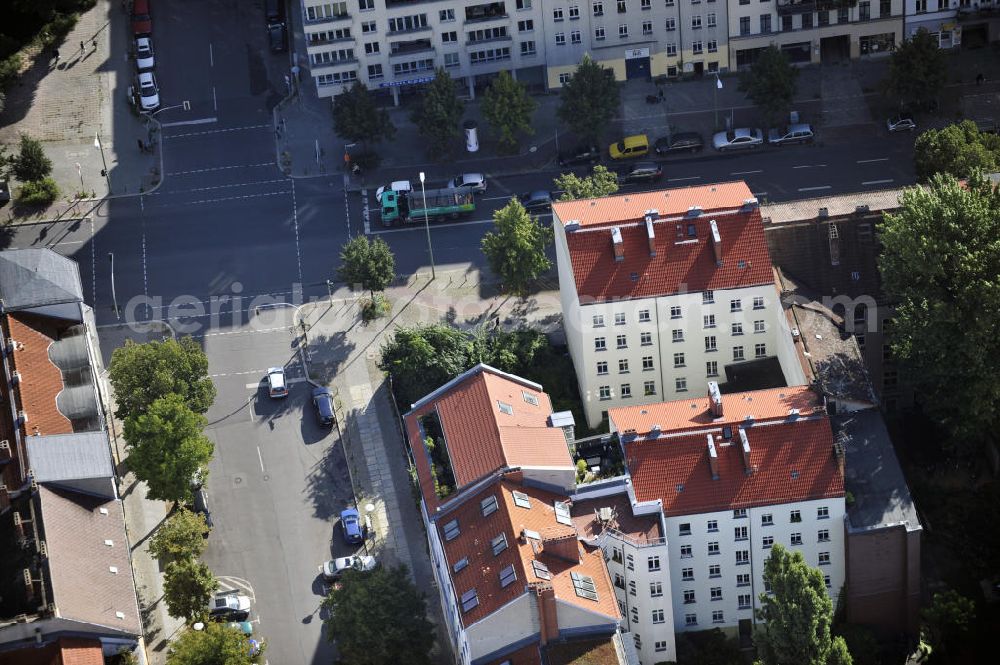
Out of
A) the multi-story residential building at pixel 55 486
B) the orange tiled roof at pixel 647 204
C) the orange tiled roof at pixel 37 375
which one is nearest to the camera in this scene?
the multi-story residential building at pixel 55 486

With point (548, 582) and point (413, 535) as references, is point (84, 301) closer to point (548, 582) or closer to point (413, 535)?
point (413, 535)

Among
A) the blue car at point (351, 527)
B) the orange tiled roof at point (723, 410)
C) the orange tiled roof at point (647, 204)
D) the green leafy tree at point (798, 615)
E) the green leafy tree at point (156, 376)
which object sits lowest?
the green leafy tree at point (798, 615)

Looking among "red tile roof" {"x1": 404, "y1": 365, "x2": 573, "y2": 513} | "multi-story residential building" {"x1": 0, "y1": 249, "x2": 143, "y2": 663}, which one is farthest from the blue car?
"multi-story residential building" {"x1": 0, "y1": 249, "x2": 143, "y2": 663}

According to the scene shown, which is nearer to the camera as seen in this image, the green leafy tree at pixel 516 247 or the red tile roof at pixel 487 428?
the red tile roof at pixel 487 428

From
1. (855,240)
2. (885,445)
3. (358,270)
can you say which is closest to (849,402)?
(885,445)

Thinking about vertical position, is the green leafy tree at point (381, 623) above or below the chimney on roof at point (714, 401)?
below

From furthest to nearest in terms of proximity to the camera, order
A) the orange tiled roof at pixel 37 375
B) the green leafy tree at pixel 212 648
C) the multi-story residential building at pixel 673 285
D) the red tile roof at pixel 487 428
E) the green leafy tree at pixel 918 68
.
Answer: the green leafy tree at pixel 918 68, the multi-story residential building at pixel 673 285, the orange tiled roof at pixel 37 375, the red tile roof at pixel 487 428, the green leafy tree at pixel 212 648

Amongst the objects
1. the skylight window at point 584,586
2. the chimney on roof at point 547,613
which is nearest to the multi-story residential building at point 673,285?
the skylight window at point 584,586

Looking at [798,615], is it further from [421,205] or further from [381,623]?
[421,205]

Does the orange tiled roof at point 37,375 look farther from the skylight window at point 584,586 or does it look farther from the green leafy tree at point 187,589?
the skylight window at point 584,586
